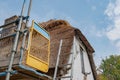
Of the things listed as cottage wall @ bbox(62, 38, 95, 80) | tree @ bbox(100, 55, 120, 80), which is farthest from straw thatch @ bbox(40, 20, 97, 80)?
tree @ bbox(100, 55, 120, 80)

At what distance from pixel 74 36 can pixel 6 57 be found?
453cm

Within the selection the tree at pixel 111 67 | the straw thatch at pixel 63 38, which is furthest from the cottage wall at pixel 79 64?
the tree at pixel 111 67

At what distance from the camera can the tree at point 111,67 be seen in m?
35.4

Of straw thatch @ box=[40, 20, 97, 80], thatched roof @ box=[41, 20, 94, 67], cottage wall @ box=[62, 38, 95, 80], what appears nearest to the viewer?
straw thatch @ box=[40, 20, 97, 80]

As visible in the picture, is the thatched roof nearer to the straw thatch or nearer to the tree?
the straw thatch

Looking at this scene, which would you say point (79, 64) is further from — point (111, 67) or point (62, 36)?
point (111, 67)

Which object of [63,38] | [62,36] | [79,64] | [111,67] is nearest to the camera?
[63,38]

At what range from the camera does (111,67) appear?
37.8m

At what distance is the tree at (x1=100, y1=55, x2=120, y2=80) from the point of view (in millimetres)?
35406

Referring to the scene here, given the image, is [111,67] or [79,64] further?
[111,67]

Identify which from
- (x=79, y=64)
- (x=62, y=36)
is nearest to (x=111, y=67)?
(x=79, y=64)

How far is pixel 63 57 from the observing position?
27.4ft

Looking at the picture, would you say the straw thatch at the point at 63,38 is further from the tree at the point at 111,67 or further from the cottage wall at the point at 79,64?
the tree at the point at 111,67

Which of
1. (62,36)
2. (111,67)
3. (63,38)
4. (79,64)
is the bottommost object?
(79,64)
